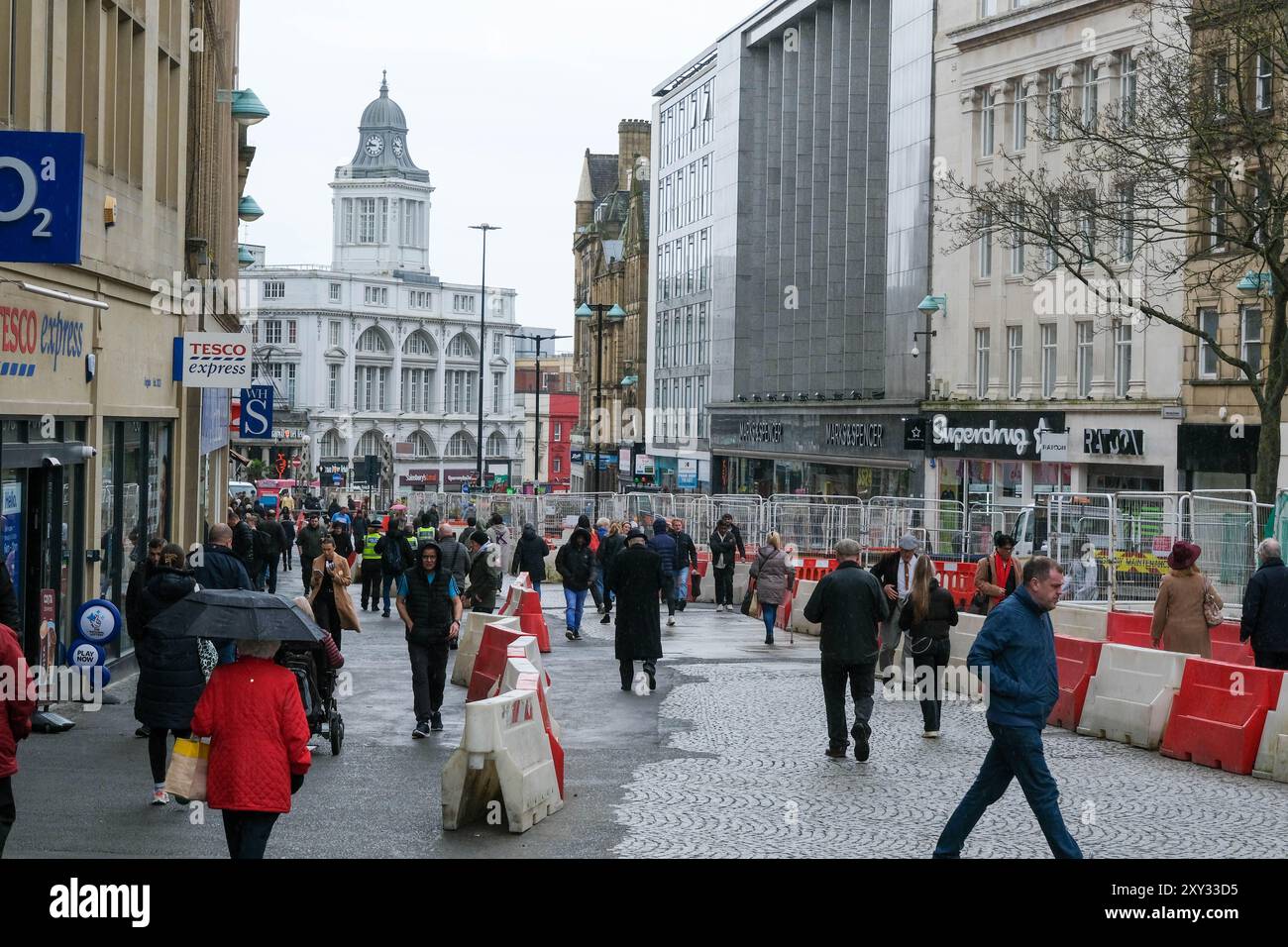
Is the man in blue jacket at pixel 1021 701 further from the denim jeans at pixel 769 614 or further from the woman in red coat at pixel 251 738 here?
the denim jeans at pixel 769 614

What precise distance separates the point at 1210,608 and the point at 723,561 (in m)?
16.7

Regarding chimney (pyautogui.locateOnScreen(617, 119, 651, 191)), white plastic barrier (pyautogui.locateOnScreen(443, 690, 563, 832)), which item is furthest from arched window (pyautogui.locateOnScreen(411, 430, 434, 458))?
white plastic barrier (pyautogui.locateOnScreen(443, 690, 563, 832))

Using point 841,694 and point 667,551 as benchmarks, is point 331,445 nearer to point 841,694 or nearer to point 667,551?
point 667,551

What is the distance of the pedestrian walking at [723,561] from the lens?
105 feet

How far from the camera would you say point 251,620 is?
830 cm

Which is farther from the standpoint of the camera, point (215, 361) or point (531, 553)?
point (531, 553)

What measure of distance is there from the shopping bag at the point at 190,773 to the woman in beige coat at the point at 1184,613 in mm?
10114

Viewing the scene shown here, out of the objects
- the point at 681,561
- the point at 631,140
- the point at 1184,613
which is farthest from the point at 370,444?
the point at 1184,613

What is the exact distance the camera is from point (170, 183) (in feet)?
78.8

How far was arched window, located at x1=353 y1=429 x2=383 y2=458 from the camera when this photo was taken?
549ft

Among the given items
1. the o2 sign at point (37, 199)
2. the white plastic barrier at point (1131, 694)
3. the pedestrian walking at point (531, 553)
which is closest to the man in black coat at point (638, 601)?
the white plastic barrier at point (1131, 694)

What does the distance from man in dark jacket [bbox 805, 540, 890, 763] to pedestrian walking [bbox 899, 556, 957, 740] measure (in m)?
0.91

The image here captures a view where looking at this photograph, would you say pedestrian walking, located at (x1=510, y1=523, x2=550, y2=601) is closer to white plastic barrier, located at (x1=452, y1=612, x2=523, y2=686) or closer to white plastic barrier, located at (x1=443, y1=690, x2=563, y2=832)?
white plastic barrier, located at (x1=452, y1=612, x2=523, y2=686)
